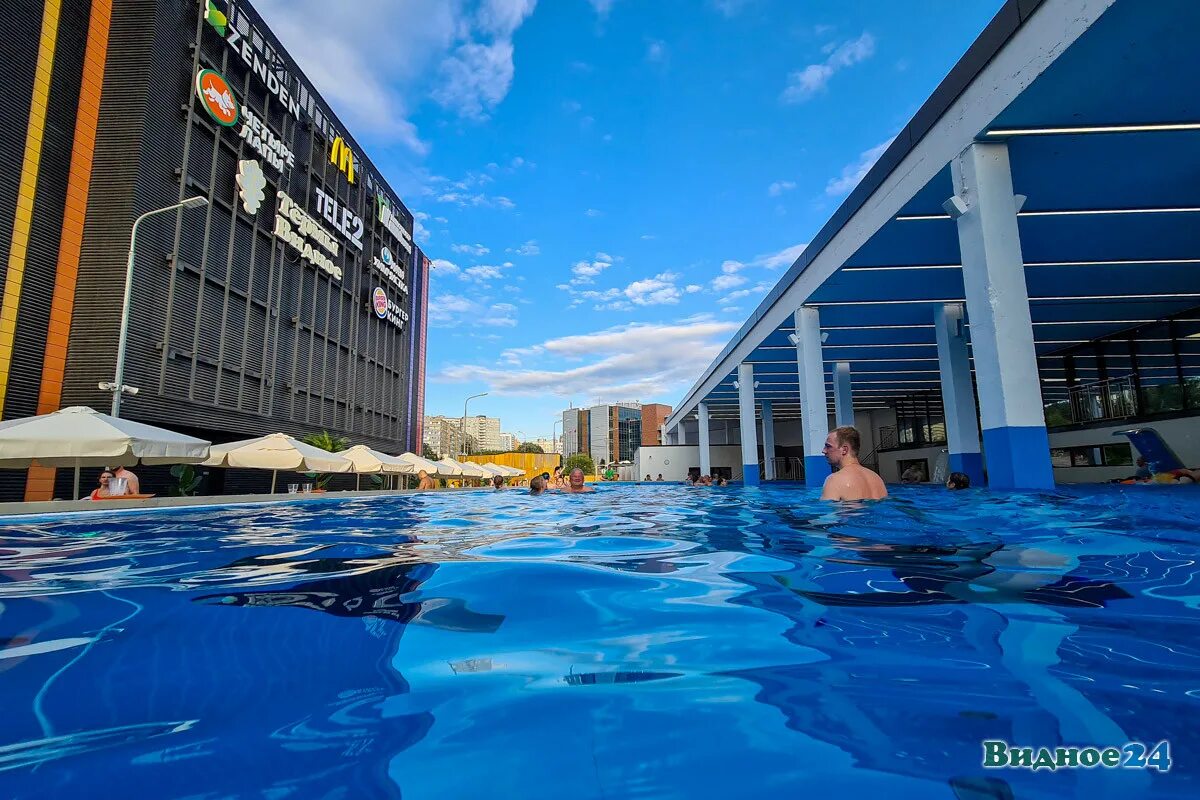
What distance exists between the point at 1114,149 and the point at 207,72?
21.2m

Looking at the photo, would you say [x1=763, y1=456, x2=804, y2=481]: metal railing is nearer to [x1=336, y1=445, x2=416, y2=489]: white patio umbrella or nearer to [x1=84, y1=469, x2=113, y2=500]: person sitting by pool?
[x1=336, y1=445, x2=416, y2=489]: white patio umbrella

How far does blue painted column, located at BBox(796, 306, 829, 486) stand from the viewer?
13.2 meters

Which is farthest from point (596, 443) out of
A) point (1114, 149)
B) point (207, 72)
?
point (1114, 149)

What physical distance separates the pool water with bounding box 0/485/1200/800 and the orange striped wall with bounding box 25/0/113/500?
1338 centimetres

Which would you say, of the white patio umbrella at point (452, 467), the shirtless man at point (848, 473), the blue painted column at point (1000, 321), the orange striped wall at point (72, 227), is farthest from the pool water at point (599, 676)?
the white patio umbrella at point (452, 467)

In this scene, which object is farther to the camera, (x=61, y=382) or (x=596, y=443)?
(x=596, y=443)

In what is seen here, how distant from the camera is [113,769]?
3.19ft

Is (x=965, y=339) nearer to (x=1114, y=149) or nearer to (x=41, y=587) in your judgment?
(x=1114, y=149)

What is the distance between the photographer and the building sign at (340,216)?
73.8 feet

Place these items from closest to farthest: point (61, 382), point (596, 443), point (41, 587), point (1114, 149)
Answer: point (41, 587), point (1114, 149), point (61, 382), point (596, 443)

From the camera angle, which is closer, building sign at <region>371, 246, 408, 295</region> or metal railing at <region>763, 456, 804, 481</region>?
building sign at <region>371, 246, 408, 295</region>

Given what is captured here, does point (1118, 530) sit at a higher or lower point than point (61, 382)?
lower

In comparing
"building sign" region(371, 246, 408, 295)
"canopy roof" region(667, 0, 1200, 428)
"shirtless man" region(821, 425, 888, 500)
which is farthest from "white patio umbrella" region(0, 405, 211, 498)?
"building sign" region(371, 246, 408, 295)

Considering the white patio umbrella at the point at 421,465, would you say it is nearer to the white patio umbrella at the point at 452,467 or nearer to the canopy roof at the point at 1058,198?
the white patio umbrella at the point at 452,467
